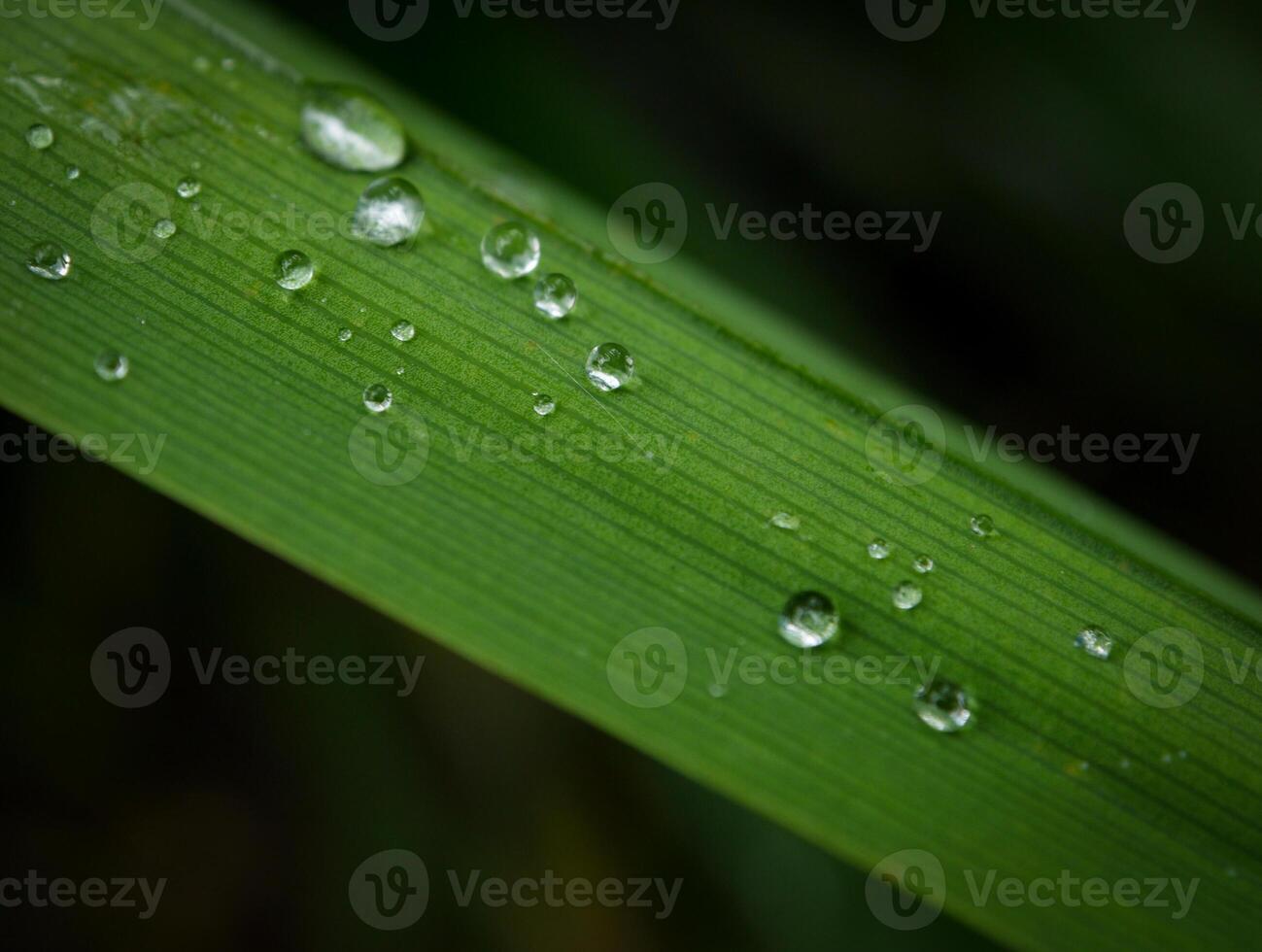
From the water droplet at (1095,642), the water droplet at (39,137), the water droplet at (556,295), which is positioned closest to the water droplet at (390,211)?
the water droplet at (556,295)

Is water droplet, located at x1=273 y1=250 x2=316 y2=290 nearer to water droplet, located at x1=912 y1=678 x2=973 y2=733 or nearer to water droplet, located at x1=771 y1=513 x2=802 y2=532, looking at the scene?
water droplet, located at x1=771 y1=513 x2=802 y2=532

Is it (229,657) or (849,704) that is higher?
(849,704)

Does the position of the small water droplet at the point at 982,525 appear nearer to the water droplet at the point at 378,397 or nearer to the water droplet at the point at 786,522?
A: the water droplet at the point at 786,522

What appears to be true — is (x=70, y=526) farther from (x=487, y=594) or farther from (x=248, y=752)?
(x=487, y=594)

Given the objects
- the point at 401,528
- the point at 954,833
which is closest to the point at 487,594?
the point at 401,528

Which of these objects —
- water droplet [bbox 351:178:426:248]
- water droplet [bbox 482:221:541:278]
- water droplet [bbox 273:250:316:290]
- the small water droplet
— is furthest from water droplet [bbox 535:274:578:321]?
the small water droplet

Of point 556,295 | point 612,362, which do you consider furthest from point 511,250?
point 612,362

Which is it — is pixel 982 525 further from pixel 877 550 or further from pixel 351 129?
pixel 351 129
